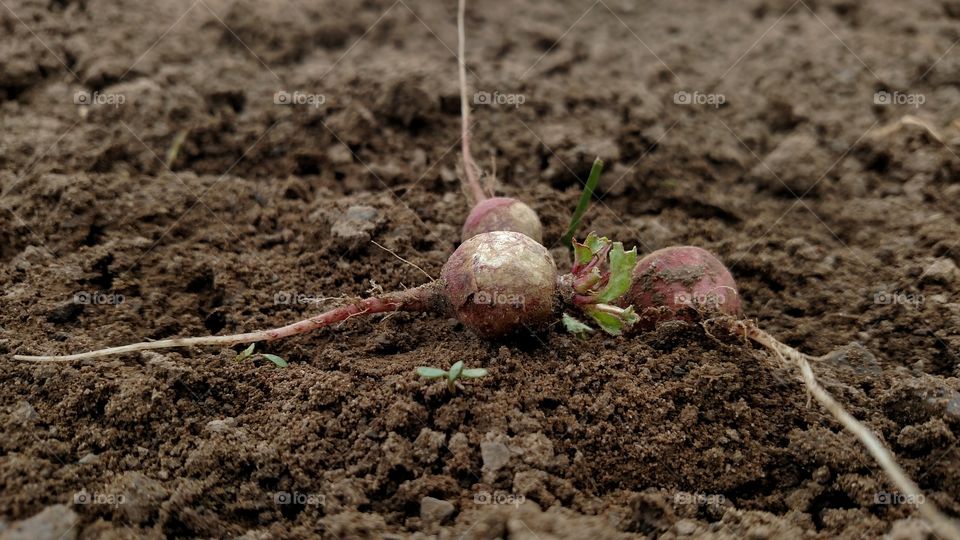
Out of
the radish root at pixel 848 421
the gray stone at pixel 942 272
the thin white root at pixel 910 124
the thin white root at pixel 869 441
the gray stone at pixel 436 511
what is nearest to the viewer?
the thin white root at pixel 869 441

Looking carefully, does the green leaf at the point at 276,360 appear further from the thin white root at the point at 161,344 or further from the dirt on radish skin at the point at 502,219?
the dirt on radish skin at the point at 502,219

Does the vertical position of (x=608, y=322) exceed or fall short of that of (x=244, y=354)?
it exceeds it

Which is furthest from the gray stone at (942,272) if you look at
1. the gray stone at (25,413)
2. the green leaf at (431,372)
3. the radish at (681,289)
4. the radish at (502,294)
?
the gray stone at (25,413)

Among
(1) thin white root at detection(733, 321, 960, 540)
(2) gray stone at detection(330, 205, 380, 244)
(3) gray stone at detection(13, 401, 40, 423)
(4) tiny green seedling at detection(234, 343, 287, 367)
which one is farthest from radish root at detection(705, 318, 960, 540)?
(3) gray stone at detection(13, 401, 40, 423)

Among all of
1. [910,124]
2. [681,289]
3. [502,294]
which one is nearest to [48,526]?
[502,294]

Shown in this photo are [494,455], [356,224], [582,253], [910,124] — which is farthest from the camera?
[910,124]

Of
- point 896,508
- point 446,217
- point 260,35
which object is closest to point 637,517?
point 896,508

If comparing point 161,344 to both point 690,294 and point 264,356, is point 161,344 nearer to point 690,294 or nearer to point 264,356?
point 264,356
